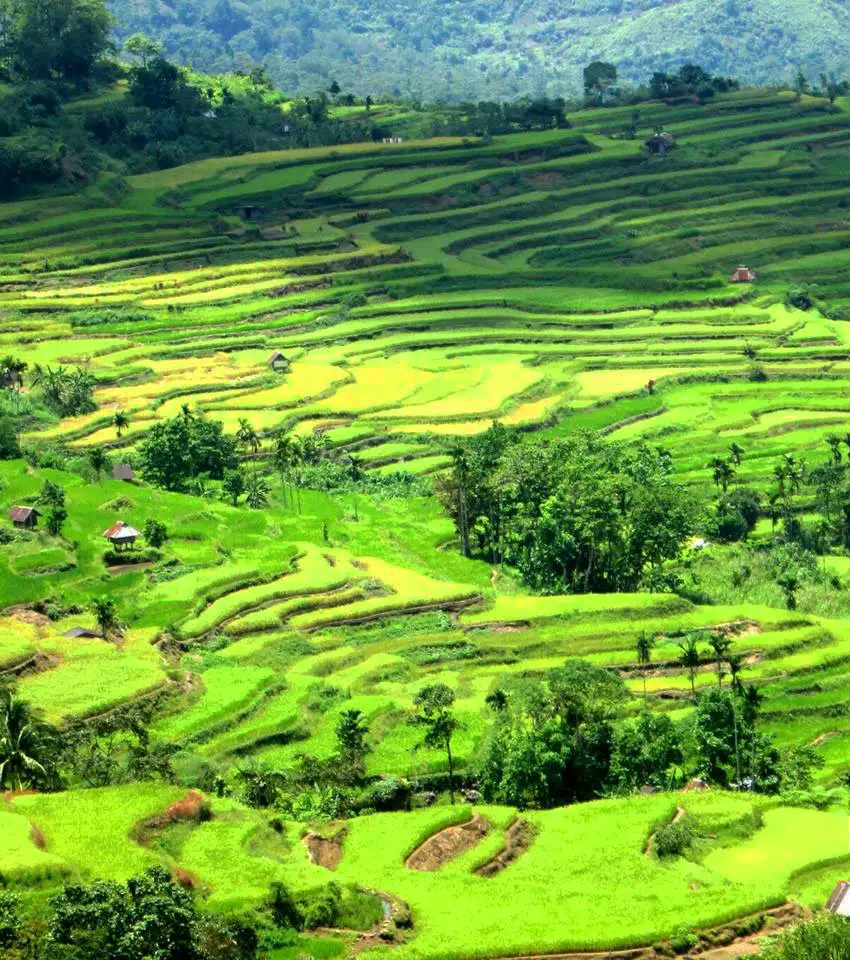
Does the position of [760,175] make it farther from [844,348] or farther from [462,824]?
[462,824]

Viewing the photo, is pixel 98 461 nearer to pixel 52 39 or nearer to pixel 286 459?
pixel 286 459

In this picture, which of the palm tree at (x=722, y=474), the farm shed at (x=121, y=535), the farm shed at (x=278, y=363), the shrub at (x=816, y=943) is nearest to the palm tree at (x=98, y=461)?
the farm shed at (x=121, y=535)

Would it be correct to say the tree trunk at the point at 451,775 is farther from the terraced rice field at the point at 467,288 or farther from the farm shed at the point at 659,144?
the farm shed at the point at 659,144

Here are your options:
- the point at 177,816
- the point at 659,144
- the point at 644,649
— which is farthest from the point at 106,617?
the point at 659,144

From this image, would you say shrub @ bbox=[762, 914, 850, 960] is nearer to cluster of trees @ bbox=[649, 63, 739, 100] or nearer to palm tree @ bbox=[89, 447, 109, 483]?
palm tree @ bbox=[89, 447, 109, 483]

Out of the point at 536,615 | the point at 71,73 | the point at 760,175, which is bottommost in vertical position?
the point at 536,615

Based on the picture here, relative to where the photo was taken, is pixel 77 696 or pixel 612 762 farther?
pixel 77 696

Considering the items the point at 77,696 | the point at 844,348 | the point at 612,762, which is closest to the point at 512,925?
the point at 612,762

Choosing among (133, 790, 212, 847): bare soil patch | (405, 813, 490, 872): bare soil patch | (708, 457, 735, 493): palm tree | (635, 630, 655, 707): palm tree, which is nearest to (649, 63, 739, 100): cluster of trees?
(708, 457, 735, 493): palm tree
